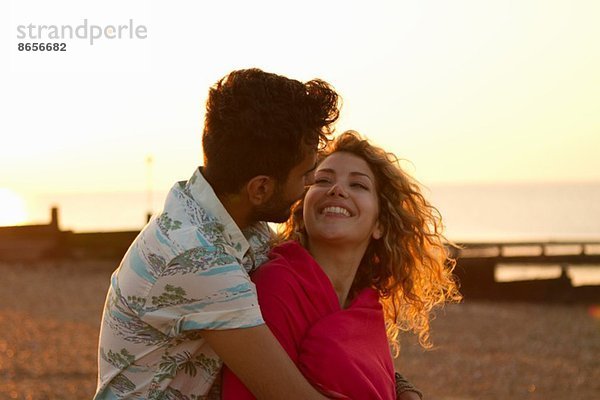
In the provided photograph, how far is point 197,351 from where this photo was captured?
9.73ft

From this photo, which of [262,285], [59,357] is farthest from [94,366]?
[262,285]

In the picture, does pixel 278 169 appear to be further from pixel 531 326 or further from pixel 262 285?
pixel 531 326

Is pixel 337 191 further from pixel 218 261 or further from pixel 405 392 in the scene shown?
pixel 218 261

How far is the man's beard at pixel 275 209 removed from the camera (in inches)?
120

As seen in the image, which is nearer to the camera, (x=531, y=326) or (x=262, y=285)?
(x=262, y=285)

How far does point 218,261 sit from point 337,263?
0.99 metres

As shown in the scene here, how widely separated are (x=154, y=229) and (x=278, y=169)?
434mm

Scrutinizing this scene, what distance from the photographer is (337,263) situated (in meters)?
3.66

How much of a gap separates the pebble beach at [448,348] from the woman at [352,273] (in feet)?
17.9

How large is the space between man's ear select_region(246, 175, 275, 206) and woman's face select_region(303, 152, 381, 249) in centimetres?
59

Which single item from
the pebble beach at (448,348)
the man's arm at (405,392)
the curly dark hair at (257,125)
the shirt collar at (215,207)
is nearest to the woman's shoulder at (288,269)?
the shirt collar at (215,207)

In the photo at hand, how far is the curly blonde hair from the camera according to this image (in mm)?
3850

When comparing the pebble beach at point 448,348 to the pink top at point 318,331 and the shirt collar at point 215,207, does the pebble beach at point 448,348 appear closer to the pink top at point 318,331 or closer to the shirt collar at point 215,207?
the pink top at point 318,331

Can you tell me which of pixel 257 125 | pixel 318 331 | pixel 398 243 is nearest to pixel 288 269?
pixel 318 331
